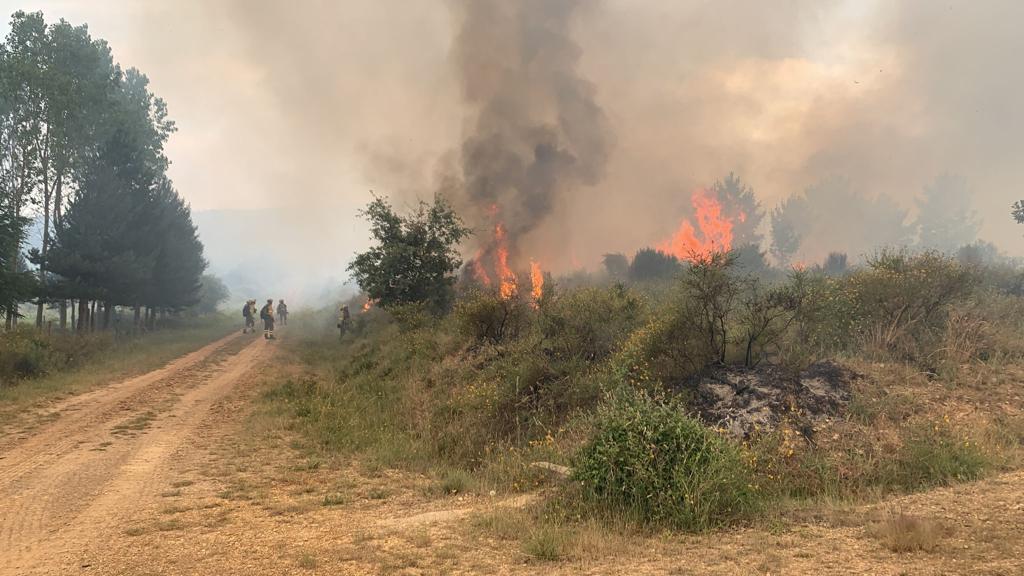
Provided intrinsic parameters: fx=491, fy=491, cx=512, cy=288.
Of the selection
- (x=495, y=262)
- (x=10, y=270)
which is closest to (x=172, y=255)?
(x=10, y=270)

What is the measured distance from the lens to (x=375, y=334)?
2298 cm

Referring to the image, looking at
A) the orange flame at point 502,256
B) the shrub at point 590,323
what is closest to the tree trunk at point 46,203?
the orange flame at point 502,256

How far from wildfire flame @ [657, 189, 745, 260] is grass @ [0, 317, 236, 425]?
34598mm

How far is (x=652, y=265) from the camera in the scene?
36.5 m

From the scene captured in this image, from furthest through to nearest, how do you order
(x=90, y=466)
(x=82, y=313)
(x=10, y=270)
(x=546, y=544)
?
1. (x=82, y=313)
2. (x=10, y=270)
3. (x=90, y=466)
4. (x=546, y=544)

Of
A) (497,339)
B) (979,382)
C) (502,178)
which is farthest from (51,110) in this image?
(979,382)

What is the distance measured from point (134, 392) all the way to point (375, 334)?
34.2 ft

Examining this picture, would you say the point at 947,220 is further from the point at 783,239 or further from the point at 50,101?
the point at 50,101

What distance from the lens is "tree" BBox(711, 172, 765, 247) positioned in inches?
2749

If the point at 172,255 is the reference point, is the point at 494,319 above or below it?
below

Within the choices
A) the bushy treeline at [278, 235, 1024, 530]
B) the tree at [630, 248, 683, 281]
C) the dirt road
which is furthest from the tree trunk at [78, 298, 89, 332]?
the tree at [630, 248, 683, 281]

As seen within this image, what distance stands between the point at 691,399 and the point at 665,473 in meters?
3.29

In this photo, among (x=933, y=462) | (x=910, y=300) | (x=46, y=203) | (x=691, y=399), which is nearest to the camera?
(x=933, y=462)

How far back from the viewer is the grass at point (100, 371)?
11.7 metres
